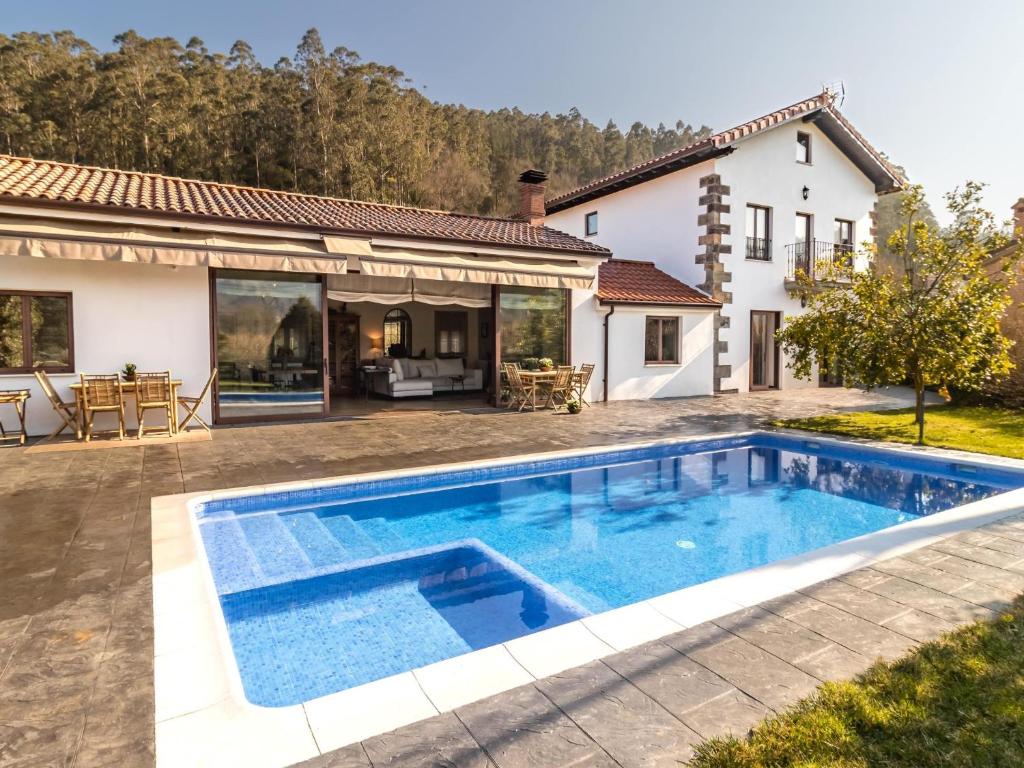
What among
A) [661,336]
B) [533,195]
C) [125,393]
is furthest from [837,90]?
[125,393]

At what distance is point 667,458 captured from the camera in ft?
31.0

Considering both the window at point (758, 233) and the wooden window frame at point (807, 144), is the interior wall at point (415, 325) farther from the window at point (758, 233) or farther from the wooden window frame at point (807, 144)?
the wooden window frame at point (807, 144)

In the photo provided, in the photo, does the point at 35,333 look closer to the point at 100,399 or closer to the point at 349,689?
the point at 100,399

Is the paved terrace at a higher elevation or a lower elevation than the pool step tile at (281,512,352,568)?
higher

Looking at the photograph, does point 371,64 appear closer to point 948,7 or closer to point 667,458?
point 948,7

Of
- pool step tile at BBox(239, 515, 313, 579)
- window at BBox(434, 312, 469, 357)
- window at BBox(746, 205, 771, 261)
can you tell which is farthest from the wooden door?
pool step tile at BBox(239, 515, 313, 579)

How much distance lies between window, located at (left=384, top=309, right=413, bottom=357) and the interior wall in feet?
0.40

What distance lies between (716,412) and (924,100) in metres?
9.39

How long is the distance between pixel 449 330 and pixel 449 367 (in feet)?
8.00

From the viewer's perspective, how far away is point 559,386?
44.2 ft

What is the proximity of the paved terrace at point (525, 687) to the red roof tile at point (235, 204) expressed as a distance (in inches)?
222

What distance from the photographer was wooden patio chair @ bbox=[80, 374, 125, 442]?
8.80 m

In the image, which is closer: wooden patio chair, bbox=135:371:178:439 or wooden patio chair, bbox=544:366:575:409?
wooden patio chair, bbox=135:371:178:439

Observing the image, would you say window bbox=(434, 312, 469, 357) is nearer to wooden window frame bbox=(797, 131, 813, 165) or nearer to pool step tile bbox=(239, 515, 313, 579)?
wooden window frame bbox=(797, 131, 813, 165)
